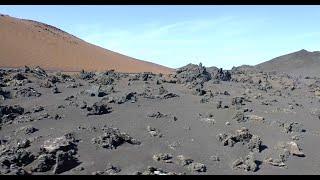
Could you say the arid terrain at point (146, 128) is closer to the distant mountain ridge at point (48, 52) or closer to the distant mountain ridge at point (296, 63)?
the distant mountain ridge at point (48, 52)

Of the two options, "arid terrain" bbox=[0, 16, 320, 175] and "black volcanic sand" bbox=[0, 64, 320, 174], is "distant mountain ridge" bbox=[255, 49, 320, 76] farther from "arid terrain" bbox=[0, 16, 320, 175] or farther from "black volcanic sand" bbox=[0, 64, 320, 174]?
"black volcanic sand" bbox=[0, 64, 320, 174]

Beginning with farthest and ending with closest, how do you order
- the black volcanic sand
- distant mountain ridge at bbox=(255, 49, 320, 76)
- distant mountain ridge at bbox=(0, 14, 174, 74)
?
distant mountain ridge at bbox=(255, 49, 320, 76) < distant mountain ridge at bbox=(0, 14, 174, 74) < the black volcanic sand

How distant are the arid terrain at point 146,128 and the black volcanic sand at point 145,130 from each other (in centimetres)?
2

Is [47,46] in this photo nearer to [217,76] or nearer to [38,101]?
[217,76]

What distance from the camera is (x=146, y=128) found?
393 inches

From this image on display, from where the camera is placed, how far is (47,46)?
99.6 ft

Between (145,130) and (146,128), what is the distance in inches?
4.3

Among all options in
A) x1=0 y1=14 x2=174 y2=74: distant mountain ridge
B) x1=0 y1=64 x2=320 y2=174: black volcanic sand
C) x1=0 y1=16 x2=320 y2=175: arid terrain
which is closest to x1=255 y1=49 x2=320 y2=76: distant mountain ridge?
x1=0 y1=14 x2=174 y2=74: distant mountain ridge

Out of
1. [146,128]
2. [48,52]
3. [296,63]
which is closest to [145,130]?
[146,128]

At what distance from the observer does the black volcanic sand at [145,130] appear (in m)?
8.08

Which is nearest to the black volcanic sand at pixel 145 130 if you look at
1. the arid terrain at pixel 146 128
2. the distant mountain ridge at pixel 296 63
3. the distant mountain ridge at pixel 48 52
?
the arid terrain at pixel 146 128

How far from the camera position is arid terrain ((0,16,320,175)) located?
26.5ft

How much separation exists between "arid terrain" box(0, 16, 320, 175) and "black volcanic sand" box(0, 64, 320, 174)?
0.02m

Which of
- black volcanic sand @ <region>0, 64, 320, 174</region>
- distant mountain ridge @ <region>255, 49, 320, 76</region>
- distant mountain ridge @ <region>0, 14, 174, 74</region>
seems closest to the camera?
black volcanic sand @ <region>0, 64, 320, 174</region>
